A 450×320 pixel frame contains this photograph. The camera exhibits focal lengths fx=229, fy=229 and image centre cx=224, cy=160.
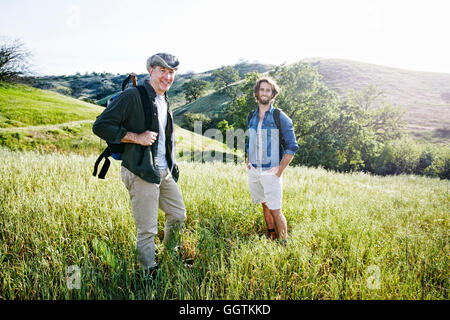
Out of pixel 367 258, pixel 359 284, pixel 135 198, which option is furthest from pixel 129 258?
pixel 367 258

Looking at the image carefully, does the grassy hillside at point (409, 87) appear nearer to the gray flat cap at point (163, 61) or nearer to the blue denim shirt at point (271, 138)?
the blue denim shirt at point (271, 138)

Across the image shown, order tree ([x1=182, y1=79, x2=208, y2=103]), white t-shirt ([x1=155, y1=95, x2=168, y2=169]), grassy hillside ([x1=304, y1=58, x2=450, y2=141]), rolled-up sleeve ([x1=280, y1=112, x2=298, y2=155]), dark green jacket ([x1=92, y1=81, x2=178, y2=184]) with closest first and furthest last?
dark green jacket ([x1=92, y1=81, x2=178, y2=184]), white t-shirt ([x1=155, y1=95, x2=168, y2=169]), rolled-up sleeve ([x1=280, y1=112, x2=298, y2=155]), grassy hillside ([x1=304, y1=58, x2=450, y2=141]), tree ([x1=182, y1=79, x2=208, y2=103])

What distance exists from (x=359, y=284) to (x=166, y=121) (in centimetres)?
269

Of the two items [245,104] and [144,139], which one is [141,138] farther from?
[245,104]

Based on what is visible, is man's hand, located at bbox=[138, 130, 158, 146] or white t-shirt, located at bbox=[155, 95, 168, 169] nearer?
man's hand, located at bbox=[138, 130, 158, 146]

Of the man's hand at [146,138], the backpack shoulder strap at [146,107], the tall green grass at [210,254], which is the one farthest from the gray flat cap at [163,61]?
the tall green grass at [210,254]

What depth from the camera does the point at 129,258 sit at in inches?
106

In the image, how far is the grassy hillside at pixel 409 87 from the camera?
2142 inches

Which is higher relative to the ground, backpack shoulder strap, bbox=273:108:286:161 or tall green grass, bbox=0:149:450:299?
backpack shoulder strap, bbox=273:108:286:161

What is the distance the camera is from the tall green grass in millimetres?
2266

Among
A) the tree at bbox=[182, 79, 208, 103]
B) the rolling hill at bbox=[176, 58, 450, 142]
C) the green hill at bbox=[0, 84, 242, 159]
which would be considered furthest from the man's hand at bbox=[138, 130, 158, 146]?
the tree at bbox=[182, 79, 208, 103]

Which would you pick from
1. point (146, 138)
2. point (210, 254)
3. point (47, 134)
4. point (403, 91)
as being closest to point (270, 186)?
point (210, 254)

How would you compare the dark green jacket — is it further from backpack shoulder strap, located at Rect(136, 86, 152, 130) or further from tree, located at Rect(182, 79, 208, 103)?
tree, located at Rect(182, 79, 208, 103)

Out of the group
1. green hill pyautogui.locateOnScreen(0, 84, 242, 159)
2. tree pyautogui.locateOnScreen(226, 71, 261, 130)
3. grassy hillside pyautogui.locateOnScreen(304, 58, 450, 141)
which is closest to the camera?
green hill pyautogui.locateOnScreen(0, 84, 242, 159)
